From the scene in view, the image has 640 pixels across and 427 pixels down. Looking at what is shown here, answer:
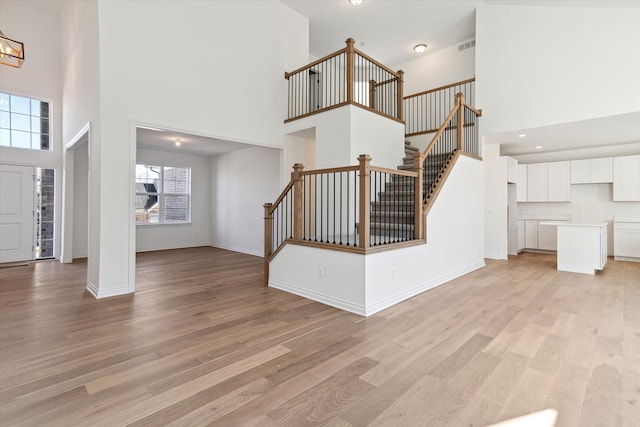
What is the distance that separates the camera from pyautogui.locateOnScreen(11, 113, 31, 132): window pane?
6184 mm

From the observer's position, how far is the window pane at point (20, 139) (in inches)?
244

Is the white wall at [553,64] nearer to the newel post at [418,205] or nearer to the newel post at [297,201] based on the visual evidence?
the newel post at [418,205]

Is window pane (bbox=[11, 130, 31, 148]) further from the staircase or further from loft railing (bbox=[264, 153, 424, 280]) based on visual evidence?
the staircase

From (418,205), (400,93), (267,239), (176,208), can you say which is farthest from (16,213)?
(400,93)

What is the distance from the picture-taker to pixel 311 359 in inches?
93.7

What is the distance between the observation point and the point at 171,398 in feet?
6.18

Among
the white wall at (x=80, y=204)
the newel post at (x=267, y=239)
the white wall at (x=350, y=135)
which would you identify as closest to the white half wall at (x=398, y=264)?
the newel post at (x=267, y=239)

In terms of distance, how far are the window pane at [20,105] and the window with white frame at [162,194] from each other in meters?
2.31

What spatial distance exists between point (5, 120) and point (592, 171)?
40.9 ft

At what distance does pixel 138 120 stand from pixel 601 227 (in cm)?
763

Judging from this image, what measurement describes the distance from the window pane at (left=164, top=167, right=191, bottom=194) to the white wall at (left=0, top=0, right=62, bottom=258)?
229cm

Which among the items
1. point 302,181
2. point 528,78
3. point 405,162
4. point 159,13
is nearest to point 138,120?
point 159,13

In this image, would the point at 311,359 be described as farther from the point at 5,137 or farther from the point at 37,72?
the point at 37,72

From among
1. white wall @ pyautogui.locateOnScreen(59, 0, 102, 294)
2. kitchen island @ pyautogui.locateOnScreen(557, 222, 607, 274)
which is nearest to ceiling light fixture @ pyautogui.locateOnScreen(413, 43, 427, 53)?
kitchen island @ pyautogui.locateOnScreen(557, 222, 607, 274)
